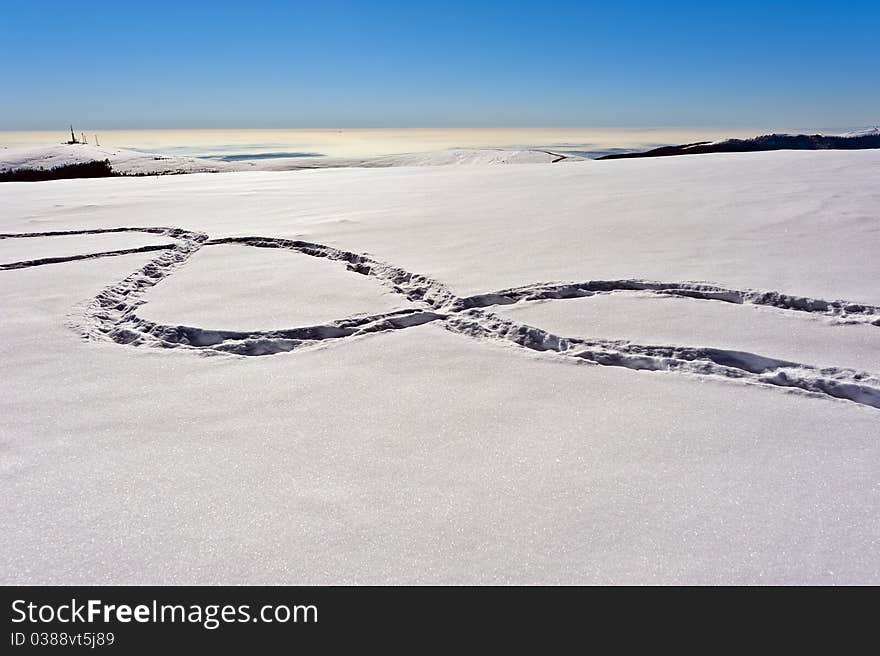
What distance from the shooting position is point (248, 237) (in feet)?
10.7

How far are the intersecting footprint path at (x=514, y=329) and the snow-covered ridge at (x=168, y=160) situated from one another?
1564 cm

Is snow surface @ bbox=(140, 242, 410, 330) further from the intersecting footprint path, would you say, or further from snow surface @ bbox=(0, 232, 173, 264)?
snow surface @ bbox=(0, 232, 173, 264)

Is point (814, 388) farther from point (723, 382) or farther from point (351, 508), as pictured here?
point (351, 508)

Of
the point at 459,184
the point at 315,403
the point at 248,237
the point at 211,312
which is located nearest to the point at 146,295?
the point at 211,312

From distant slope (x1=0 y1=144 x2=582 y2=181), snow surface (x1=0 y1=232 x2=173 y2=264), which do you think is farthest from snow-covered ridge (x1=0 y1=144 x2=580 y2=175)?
snow surface (x1=0 y1=232 x2=173 y2=264)

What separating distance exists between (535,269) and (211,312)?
1.28 meters

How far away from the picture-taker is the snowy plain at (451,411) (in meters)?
1.03

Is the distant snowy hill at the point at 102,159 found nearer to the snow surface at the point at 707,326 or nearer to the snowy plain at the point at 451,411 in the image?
the snowy plain at the point at 451,411

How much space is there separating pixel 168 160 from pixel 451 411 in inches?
933

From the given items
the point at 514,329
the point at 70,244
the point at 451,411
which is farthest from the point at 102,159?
the point at 451,411

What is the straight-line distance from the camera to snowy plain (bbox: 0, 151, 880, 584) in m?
1.03

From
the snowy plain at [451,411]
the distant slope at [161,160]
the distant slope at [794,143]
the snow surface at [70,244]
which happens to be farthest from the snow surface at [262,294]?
the distant slope at [161,160]

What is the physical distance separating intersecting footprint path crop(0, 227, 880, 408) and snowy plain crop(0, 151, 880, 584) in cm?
1
